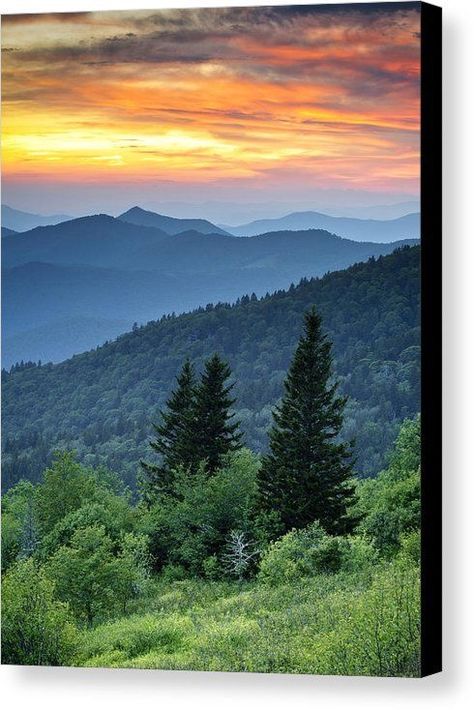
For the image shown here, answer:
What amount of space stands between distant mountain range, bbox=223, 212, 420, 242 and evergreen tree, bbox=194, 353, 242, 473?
1012mm

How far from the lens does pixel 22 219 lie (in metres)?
12.2

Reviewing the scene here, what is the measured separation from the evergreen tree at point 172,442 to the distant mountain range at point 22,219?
5.12 feet

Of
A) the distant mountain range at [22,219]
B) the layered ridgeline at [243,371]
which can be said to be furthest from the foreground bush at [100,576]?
the distant mountain range at [22,219]

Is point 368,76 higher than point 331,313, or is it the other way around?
point 368,76

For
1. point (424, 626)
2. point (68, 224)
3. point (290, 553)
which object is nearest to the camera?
point (424, 626)

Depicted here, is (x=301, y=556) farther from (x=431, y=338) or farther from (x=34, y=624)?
(x=34, y=624)

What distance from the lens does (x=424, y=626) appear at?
428 inches

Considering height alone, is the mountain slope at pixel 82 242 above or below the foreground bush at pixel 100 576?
above

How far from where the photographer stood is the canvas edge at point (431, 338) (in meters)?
10.9

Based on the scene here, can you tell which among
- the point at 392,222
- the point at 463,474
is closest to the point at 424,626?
the point at 463,474

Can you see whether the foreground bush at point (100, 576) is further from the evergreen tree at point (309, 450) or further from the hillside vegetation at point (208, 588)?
the evergreen tree at point (309, 450)

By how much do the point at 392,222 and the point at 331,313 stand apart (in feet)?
2.53

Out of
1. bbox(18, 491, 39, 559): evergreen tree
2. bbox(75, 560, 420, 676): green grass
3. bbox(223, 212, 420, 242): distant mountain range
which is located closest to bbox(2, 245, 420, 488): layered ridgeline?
bbox(223, 212, 420, 242): distant mountain range

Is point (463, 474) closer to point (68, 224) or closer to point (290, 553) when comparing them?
point (290, 553)
